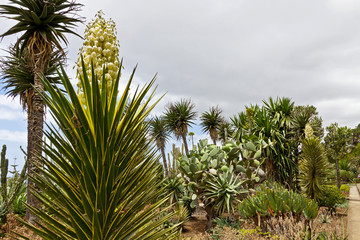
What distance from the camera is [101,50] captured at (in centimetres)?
212

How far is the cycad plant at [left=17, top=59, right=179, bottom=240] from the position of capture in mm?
1583

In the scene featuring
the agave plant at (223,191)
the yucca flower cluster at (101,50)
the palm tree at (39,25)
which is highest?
the palm tree at (39,25)

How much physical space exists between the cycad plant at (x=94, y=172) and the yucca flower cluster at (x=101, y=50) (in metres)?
0.35

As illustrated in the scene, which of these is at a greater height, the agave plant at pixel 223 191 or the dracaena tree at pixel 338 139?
the dracaena tree at pixel 338 139

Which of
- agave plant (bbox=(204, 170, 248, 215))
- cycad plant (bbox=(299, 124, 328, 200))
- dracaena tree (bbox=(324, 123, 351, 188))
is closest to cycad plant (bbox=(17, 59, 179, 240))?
agave plant (bbox=(204, 170, 248, 215))

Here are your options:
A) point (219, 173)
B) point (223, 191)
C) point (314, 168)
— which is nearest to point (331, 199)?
point (314, 168)

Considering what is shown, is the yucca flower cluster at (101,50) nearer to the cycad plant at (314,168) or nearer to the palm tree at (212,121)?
the cycad plant at (314,168)

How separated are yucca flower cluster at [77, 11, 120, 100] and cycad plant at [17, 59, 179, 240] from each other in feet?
1.16

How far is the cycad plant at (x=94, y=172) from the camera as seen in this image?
1.58 meters

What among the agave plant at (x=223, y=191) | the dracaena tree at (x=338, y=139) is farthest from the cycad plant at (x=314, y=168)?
the dracaena tree at (x=338, y=139)

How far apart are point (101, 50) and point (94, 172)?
40.6 inches

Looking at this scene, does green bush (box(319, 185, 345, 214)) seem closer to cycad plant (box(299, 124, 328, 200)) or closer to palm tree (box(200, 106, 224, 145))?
cycad plant (box(299, 124, 328, 200))

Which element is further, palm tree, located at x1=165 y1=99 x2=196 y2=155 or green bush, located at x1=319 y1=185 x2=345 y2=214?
palm tree, located at x1=165 y1=99 x2=196 y2=155

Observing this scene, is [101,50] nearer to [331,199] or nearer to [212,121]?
[331,199]
